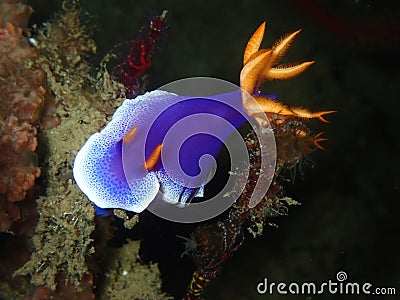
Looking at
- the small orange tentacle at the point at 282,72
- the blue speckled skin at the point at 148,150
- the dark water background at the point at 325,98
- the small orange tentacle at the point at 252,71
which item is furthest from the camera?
the dark water background at the point at 325,98

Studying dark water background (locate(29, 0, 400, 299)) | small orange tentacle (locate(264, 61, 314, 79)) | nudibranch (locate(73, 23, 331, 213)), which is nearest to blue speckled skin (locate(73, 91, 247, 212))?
nudibranch (locate(73, 23, 331, 213))

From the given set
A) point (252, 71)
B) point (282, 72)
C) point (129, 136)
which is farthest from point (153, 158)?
point (282, 72)

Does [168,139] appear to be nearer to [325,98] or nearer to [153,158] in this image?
[153,158]

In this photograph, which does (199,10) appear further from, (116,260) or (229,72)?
(116,260)

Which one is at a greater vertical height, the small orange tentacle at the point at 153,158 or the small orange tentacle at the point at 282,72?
the small orange tentacle at the point at 282,72

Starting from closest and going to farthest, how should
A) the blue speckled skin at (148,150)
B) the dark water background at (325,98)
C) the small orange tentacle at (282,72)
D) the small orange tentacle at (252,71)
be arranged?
1. the blue speckled skin at (148,150)
2. the small orange tentacle at (252,71)
3. the small orange tentacle at (282,72)
4. the dark water background at (325,98)

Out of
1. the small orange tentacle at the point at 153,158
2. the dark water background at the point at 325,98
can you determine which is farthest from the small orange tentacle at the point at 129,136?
the dark water background at the point at 325,98

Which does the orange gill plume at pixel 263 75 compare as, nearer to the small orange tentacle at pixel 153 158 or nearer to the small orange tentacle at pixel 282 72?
the small orange tentacle at pixel 282 72
